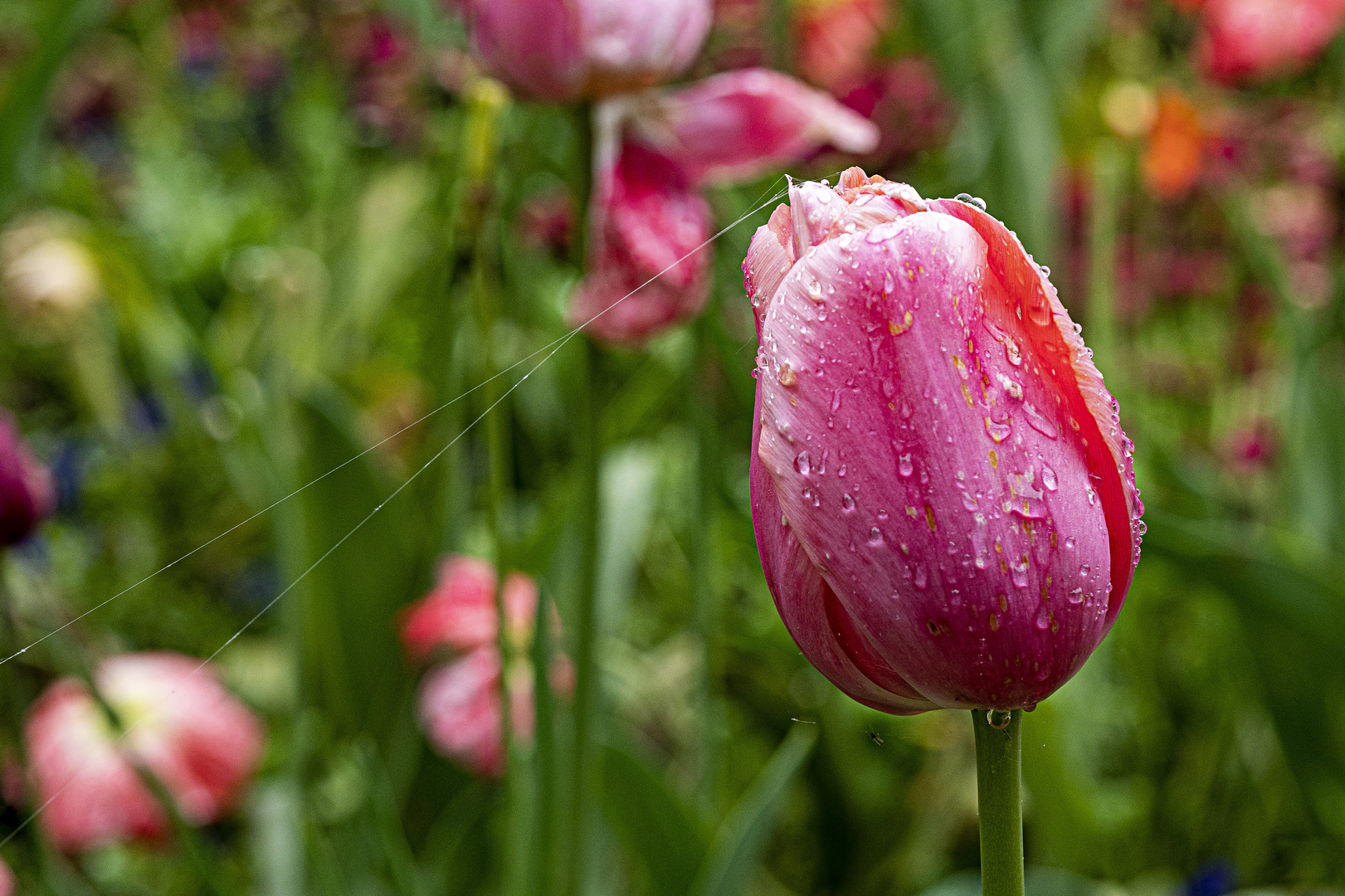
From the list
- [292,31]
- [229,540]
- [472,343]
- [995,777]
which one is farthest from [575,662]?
[292,31]

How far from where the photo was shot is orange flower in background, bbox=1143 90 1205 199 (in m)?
1.12

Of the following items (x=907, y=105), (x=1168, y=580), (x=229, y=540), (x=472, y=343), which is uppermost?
(x=907, y=105)

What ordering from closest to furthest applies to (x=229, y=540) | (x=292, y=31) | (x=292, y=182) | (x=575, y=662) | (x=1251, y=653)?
(x=575, y=662)
(x=1251, y=653)
(x=229, y=540)
(x=292, y=31)
(x=292, y=182)

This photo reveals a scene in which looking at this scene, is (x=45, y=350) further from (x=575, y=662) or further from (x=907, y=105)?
(x=575, y=662)

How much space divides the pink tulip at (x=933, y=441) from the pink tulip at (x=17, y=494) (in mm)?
401

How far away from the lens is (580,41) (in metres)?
0.47

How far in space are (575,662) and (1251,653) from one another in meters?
0.42

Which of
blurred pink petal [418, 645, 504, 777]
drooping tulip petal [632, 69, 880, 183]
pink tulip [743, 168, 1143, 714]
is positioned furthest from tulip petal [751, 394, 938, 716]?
blurred pink petal [418, 645, 504, 777]

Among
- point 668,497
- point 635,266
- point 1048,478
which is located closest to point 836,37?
point 668,497

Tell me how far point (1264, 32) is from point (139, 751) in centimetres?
107

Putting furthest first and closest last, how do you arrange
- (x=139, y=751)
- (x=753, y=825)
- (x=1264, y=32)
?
1. (x=1264, y=32)
2. (x=139, y=751)
3. (x=753, y=825)

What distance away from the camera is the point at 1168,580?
0.93 metres

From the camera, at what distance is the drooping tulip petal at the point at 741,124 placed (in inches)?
21.2

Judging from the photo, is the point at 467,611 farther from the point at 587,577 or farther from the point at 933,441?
the point at 933,441
